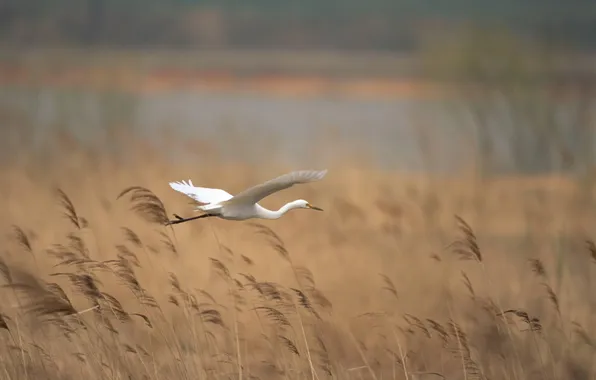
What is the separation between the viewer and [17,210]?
7.99 meters

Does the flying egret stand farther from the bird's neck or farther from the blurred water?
the blurred water

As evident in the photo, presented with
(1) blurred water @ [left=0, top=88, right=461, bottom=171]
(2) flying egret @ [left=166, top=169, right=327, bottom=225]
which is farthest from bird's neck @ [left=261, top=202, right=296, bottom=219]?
(1) blurred water @ [left=0, top=88, right=461, bottom=171]

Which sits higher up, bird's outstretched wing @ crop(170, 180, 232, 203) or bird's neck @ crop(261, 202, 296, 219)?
bird's outstretched wing @ crop(170, 180, 232, 203)

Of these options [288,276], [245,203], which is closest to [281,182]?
[245,203]

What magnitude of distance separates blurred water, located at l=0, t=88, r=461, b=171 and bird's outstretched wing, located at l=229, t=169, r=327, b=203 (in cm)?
586

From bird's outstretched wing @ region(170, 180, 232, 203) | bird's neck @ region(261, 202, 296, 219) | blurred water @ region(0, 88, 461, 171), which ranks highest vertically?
blurred water @ region(0, 88, 461, 171)

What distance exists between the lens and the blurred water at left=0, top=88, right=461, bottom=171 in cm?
1036

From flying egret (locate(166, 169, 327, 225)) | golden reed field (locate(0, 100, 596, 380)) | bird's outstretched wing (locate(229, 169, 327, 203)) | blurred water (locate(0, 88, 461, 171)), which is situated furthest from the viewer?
blurred water (locate(0, 88, 461, 171))

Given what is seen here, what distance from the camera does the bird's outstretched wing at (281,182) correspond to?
3021 mm

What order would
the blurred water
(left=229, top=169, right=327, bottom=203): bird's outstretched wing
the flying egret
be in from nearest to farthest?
(left=229, top=169, right=327, bottom=203): bird's outstretched wing < the flying egret < the blurred water

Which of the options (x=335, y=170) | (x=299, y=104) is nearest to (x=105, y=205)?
(x=335, y=170)

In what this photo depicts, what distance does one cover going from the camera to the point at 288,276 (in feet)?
20.7

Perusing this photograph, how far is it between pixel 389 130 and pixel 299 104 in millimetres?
4891

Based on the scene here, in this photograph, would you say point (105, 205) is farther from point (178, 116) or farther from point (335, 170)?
point (178, 116)
